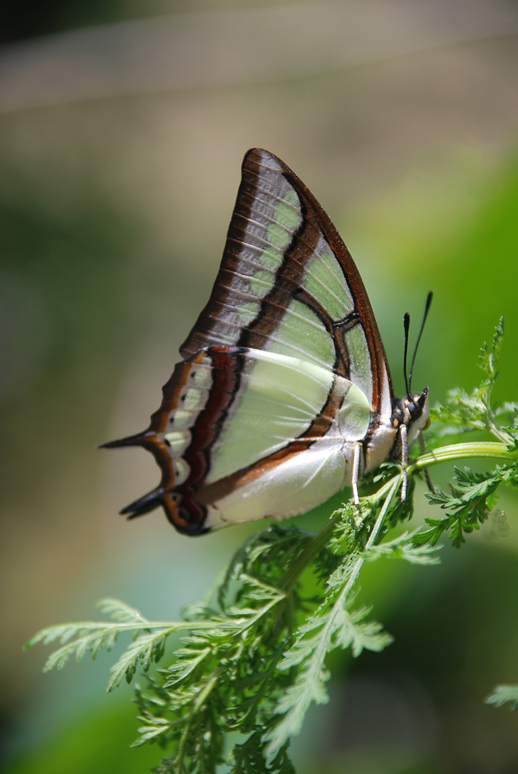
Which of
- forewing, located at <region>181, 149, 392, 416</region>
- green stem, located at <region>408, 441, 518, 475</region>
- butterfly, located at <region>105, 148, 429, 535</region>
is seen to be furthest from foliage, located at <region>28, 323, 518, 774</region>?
forewing, located at <region>181, 149, 392, 416</region>

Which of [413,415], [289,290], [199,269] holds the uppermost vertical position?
[199,269]

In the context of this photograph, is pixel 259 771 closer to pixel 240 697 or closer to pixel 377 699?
pixel 240 697

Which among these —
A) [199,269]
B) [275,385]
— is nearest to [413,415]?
[275,385]

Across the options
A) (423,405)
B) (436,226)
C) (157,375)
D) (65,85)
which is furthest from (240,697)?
(65,85)

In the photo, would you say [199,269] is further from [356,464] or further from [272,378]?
[356,464]

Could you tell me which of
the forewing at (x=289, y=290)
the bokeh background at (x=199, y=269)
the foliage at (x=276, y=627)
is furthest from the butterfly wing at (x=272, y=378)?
the bokeh background at (x=199, y=269)

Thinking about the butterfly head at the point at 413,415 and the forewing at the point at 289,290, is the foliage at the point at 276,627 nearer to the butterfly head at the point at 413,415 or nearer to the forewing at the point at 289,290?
the butterfly head at the point at 413,415

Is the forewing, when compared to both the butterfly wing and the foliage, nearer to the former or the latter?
the butterfly wing
